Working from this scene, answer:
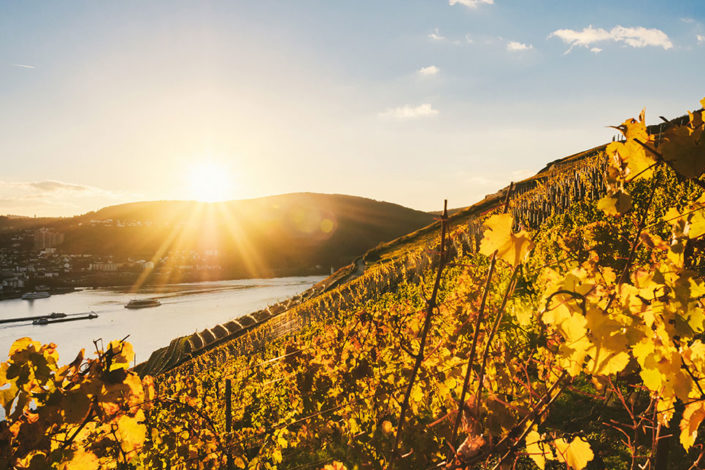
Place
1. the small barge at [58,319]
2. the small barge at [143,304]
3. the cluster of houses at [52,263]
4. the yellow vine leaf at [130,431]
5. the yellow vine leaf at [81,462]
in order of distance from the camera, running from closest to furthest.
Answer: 1. the yellow vine leaf at [81,462]
2. the yellow vine leaf at [130,431]
3. the small barge at [58,319]
4. the small barge at [143,304]
5. the cluster of houses at [52,263]

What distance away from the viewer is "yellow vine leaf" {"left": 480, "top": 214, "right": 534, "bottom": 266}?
0.73 metres

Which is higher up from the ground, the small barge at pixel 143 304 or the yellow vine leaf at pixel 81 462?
the yellow vine leaf at pixel 81 462

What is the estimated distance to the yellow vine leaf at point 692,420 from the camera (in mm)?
1012

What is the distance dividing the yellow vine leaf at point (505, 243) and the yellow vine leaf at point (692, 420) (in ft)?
2.40

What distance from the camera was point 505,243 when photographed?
2.44 feet

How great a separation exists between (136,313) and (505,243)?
72.0 m

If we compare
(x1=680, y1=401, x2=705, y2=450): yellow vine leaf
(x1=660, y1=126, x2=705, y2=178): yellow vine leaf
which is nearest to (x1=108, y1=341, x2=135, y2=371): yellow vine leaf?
(x1=660, y1=126, x2=705, y2=178): yellow vine leaf

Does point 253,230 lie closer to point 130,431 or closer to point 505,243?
point 130,431

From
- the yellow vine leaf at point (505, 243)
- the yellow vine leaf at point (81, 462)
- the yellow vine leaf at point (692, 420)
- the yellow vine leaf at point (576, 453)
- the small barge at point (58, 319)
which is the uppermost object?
the yellow vine leaf at point (505, 243)

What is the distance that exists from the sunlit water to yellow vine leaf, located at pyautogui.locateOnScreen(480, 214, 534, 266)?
40991mm

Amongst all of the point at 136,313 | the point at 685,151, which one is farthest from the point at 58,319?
the point at 685,151

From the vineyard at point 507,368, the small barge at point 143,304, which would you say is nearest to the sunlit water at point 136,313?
the small barge at point 143,304

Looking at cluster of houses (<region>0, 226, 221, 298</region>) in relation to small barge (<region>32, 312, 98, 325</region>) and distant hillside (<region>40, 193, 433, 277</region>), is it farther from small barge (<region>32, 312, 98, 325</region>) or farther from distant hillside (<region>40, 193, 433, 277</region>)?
small barge (<region>32, 312, 98, 325</region>)

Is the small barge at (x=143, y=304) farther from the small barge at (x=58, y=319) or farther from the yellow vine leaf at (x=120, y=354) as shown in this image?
the yellow vine leaf at (x=120, y=354)
